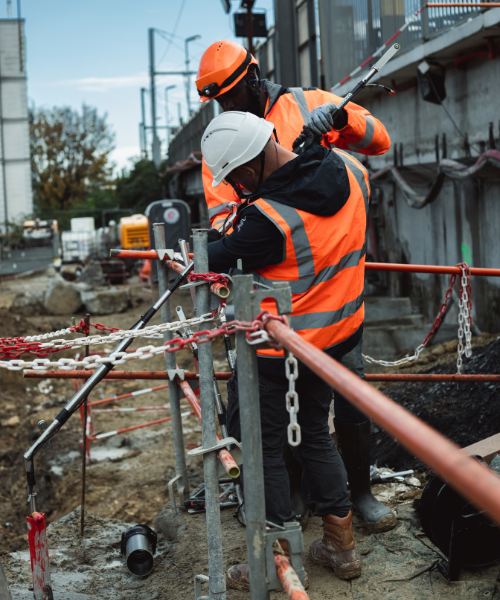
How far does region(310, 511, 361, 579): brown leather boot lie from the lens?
8.96 ft

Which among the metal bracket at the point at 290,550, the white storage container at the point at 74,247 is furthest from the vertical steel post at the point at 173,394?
the white storage container at the point at 74,247

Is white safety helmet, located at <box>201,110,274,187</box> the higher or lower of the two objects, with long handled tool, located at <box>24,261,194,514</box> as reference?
higher

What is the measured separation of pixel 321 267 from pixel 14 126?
4218 cm

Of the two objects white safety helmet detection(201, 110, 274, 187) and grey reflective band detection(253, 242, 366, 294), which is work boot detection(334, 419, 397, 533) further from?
white safety helmet detection(201, 110, 274, 187)

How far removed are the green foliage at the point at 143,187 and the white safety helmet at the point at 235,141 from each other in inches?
1331

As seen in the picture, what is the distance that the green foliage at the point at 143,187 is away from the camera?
123 feet

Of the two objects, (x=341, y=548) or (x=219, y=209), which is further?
(x=219, y=209)

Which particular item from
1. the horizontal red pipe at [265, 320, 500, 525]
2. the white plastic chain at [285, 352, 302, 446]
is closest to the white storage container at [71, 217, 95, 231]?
the white plastic chain at [285, 352, 302, 446]

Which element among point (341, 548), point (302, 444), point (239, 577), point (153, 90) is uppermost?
point (153, 90)

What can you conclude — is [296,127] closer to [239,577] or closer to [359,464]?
[359,464]

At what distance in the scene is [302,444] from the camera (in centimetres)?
273

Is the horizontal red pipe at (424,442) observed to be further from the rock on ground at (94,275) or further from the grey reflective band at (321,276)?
the rock on ground at (94,275)

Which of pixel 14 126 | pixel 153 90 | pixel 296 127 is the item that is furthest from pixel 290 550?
pixel 14 126

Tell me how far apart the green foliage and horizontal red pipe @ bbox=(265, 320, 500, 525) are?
116 feet
